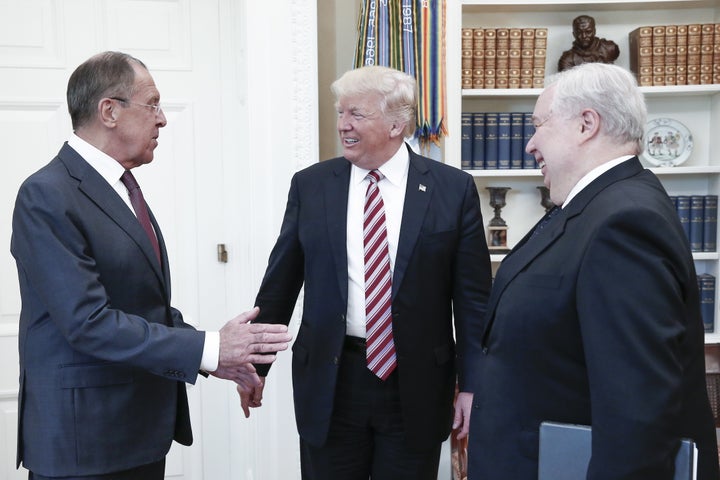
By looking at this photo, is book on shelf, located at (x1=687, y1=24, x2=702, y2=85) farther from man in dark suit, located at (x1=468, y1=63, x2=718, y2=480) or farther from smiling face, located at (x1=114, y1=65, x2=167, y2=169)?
smiling face, located at (x1=114, y1=65, x2=167, y2=169)

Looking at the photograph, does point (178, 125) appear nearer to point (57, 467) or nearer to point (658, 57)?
point (57, 467)

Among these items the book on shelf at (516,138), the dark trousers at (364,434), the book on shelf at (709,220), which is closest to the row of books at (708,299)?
the book on shelf at (709,220)

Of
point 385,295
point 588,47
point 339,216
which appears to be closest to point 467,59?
point 588,47

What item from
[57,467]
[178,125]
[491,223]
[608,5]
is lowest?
[57,467]

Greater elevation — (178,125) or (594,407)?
(178,125)

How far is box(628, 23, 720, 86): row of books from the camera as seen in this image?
10.5 feet

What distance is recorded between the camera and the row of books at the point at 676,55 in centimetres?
321

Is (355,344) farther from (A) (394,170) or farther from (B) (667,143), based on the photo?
(B) (667,143)

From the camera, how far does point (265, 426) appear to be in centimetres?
278

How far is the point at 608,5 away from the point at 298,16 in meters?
1.54

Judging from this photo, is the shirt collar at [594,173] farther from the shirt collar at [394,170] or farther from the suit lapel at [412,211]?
the shirt collar at [394,170]

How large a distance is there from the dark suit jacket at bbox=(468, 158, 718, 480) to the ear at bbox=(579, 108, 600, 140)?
0.29 feet

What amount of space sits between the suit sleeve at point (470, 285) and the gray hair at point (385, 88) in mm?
307

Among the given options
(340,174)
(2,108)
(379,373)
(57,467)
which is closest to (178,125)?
(2,108)
